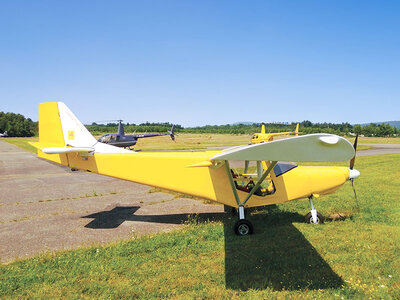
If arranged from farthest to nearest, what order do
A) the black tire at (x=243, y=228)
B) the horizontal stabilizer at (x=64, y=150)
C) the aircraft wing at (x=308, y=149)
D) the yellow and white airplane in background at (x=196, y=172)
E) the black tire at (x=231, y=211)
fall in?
the black tire at (x=231, y=211) → the horizontal stabilizer at (x=64, y=150) → the yellow and white airplane in background at (x=196, y=172) → the black tire at (x=243, y=228) → the aircraft wing at (x=308, y=149)

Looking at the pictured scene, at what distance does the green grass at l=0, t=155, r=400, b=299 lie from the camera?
437 cm

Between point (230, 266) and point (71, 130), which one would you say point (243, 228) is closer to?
point (230, 266)

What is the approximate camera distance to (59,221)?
8.12 metres

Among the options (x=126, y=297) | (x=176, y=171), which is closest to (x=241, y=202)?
(x=176, y=171)

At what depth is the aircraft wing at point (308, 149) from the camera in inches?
148

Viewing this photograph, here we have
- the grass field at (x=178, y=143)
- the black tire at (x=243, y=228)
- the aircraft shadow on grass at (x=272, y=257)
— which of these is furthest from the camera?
the grass field at (x=178, y=143)

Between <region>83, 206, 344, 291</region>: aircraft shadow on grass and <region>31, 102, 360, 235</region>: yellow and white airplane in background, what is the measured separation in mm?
651

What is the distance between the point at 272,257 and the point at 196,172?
305 centimetres

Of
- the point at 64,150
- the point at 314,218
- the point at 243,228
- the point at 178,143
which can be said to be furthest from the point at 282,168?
the point at 178,143

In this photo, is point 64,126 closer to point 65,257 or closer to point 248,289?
point 65,257

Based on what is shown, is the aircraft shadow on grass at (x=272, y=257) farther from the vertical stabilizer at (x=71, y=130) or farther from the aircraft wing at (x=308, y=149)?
the vertical stabilizer at (x=71, y=130)

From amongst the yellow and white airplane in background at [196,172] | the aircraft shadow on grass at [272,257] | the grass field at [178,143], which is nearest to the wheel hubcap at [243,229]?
the yellow and white airplane in background at [196,172]

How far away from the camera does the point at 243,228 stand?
264 inches

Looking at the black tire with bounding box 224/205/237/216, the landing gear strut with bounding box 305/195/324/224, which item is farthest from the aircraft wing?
the black tire with bounding box 224/205/237/216
